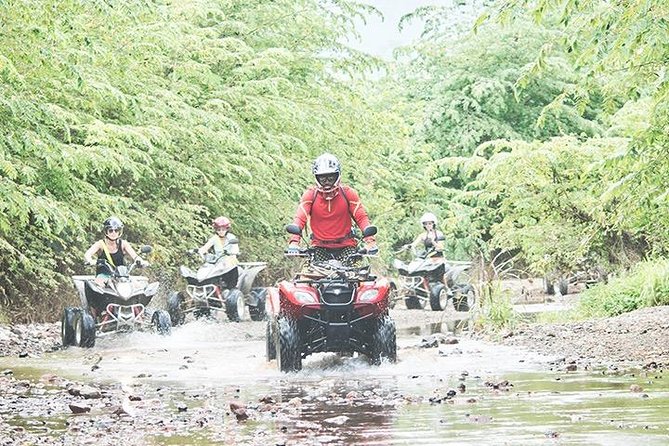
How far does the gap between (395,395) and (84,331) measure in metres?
8.10

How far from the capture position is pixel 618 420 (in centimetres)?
796

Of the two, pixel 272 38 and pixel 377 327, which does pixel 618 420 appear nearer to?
pixel 377 327

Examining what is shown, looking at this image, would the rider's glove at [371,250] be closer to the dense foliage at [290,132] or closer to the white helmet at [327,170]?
the white helmet at [327,170]

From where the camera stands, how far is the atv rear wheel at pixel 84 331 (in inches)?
684

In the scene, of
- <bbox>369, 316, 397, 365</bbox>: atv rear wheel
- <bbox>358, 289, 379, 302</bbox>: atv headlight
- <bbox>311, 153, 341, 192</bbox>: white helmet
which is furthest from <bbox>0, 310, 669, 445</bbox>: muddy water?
<bbox>311, 153, 341, 192</bbox>: white helmet

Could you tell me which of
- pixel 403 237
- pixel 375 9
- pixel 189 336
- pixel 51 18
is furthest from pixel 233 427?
pixel 403 237

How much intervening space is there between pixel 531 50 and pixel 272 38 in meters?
12.2

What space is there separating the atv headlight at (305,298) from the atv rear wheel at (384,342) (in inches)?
30.0

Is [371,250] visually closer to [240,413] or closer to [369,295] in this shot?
[369,295]

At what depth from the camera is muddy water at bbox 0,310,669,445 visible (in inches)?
303

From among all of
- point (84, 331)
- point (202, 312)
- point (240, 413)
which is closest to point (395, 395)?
point (240, 413)

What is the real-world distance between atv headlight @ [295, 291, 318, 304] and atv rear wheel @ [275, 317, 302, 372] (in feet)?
0.81

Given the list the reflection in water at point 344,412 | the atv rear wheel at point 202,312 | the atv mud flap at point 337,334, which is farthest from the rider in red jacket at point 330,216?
the atv rear wheel at point 202,312

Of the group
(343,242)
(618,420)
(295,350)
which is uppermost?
(343,242)
